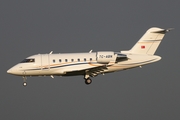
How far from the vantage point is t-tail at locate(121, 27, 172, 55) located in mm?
34406

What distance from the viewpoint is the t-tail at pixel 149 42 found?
34.4 metres

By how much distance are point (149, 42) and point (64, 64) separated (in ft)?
31.0

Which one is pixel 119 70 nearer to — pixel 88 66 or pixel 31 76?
pixel 88 66

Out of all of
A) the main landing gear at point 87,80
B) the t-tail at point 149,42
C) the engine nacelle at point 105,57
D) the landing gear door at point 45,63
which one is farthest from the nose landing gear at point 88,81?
the t-tail at point 149,42

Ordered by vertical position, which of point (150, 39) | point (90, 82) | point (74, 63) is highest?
point (150, 39)

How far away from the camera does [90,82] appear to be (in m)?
33.2

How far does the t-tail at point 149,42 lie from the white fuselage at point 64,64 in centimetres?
152

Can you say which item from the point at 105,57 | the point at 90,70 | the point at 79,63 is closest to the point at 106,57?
the point at 105,57

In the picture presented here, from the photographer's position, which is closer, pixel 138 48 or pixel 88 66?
pixel 88 66

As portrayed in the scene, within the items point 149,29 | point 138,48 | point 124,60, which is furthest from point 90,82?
point 149,29

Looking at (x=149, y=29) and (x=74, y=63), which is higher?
(x=149, y=29)

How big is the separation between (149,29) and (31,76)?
13.5 m

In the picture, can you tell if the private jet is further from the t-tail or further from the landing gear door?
the t-tail

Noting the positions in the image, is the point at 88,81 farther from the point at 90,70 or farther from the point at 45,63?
the point at 45,63
